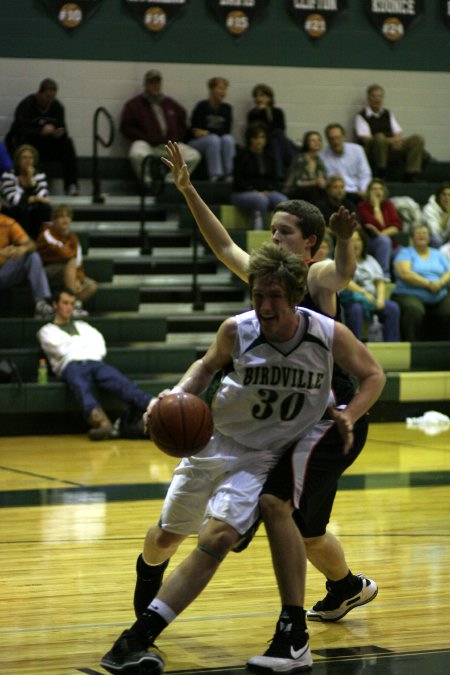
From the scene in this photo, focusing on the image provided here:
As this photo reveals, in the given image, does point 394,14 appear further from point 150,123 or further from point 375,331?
point 375,331

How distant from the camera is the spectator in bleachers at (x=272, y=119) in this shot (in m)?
13.7

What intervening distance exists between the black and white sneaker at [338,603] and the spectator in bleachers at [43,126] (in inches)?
355

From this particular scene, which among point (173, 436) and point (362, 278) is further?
point (362, 278)

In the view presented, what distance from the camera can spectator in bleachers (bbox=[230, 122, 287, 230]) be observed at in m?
13.1

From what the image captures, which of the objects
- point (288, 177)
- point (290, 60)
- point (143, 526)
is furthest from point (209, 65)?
point (143, 526)

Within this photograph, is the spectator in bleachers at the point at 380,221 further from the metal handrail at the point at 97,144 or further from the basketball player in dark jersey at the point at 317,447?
the basketball player in dark jersey at the point at 317,447

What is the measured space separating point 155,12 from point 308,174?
2760 mm

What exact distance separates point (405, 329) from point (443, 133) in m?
4.27

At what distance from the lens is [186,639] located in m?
4.40

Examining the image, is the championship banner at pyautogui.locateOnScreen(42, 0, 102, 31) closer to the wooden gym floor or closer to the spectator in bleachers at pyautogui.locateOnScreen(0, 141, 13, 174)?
the spectator in bleachers at pyautogui.locateOnScreen(0, 141, 13, 174)

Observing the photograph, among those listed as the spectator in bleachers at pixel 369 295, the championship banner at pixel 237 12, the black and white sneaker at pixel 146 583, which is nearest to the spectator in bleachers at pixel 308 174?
the spectator in bleachers at pixel 369 295

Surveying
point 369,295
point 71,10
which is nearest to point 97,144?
point 71,10

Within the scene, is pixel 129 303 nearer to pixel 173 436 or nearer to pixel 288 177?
pixel 288 177

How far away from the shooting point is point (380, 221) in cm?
1305
